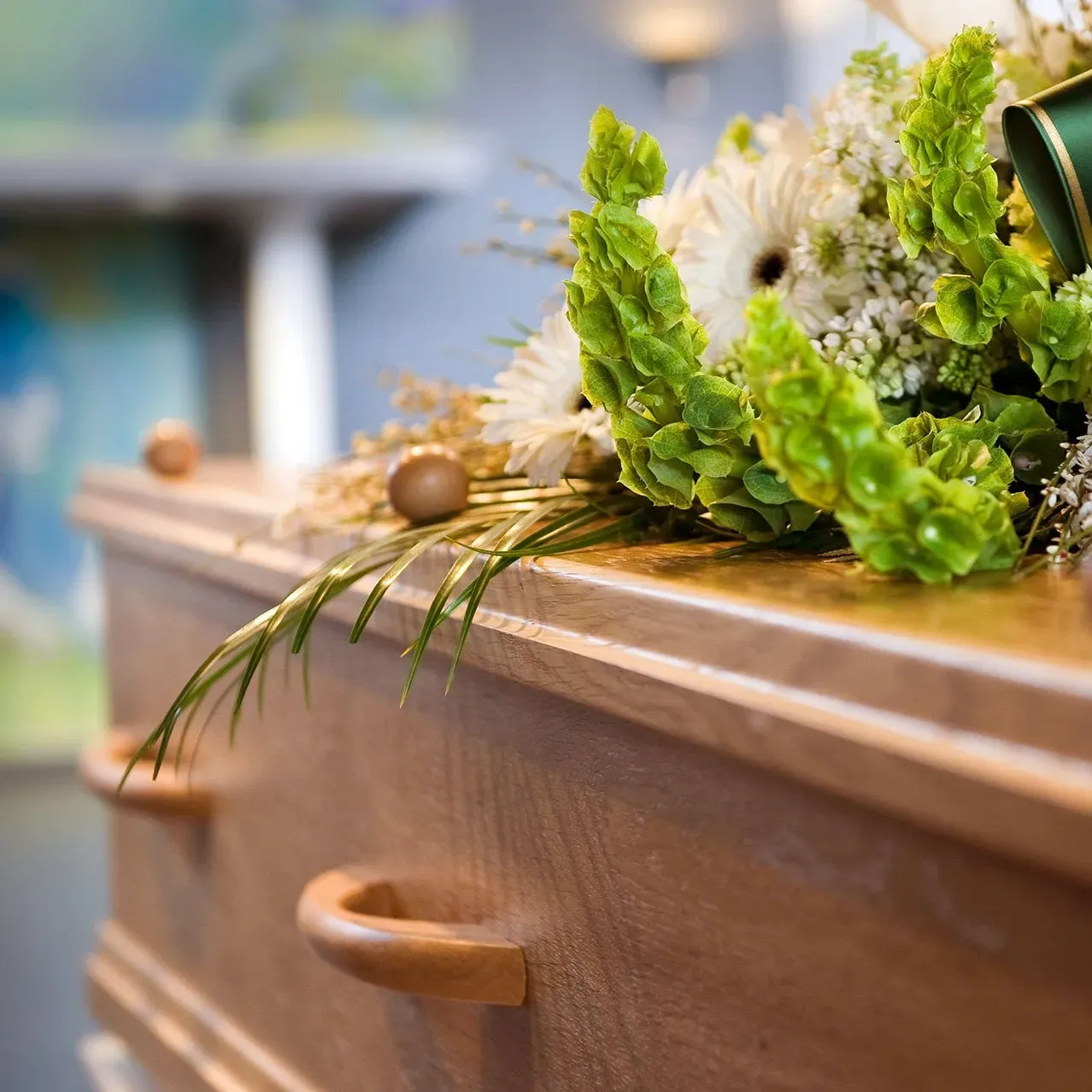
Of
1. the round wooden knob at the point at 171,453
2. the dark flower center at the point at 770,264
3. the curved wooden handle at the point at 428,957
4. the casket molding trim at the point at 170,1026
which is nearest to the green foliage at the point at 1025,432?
the dark flower center at the point at 770,264

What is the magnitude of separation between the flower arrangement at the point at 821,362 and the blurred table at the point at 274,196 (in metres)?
2.91

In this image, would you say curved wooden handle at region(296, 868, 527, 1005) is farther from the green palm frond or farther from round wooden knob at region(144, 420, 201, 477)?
round wooden knob at region(144, 420, 201, 477)

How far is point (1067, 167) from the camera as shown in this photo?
0.41 meters

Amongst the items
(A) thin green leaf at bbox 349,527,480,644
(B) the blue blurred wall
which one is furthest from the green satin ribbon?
(B) the blue blurred wall

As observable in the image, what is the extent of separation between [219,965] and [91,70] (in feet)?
10.8

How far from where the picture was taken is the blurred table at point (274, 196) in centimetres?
347

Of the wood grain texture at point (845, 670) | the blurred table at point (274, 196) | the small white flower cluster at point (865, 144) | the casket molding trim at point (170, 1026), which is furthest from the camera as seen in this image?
the blurred table at point (274, 196)

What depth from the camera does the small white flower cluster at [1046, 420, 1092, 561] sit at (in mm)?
374

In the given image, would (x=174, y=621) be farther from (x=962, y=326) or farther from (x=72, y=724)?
(x=72, y=724)

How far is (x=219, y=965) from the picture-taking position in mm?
723

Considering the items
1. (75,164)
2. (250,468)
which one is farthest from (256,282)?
(250,468)

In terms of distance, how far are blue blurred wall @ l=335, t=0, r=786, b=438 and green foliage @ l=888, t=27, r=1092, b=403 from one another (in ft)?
12.4

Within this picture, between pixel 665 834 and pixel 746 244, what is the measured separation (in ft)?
0.76

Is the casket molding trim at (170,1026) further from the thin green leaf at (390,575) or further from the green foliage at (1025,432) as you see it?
the green foliage at (1025,432)
